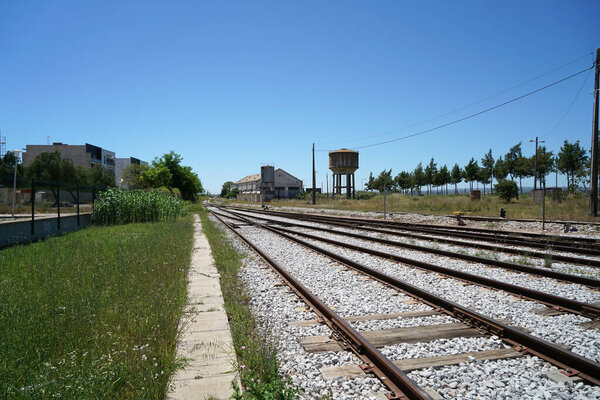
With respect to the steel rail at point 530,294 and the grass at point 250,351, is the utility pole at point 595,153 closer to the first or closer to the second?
the steel rail at point 530,294

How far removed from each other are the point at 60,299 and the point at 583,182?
39487mm

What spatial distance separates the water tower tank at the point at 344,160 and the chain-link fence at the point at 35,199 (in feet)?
143

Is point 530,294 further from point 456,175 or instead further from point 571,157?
point 456,175

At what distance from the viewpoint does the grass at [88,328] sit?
300cm

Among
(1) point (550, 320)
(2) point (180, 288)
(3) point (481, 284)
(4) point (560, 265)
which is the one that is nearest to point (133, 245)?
(2) point (180, 288)

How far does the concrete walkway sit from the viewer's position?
10.2ft

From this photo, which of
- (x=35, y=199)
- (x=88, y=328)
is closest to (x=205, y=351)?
(x=88, y=328)

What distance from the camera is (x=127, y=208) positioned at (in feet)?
67.9

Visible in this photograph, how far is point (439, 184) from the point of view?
80.6 metres

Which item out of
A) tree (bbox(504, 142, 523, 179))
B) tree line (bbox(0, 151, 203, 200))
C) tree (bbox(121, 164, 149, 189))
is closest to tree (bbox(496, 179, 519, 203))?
tree (bbox(504, 142, 523, 179))

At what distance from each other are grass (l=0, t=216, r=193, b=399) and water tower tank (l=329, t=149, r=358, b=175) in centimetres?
5082

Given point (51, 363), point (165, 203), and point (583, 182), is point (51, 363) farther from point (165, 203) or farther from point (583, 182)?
point (583, 182)

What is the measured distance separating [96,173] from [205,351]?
247ft

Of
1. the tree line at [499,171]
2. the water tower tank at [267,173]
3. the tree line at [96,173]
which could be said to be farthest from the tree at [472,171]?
the tree line at [96,173]
